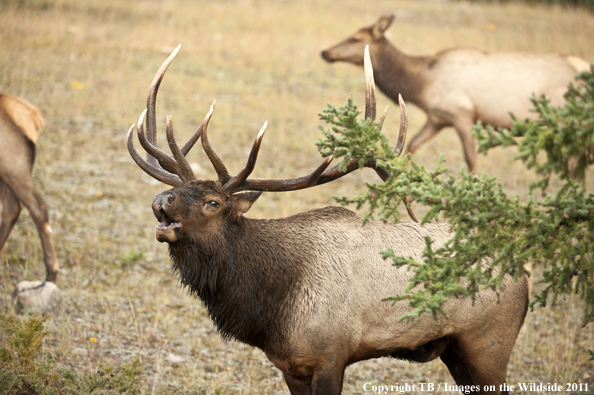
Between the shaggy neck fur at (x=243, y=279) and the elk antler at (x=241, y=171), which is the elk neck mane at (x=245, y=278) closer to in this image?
the shaggy neck fur at (x=243, y=279)

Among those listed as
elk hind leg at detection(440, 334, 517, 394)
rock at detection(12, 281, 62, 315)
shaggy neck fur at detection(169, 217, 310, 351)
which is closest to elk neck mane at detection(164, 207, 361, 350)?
shaggy neck fur at detection(169, 217, 310, 351)

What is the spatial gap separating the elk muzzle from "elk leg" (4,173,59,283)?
2991 mm

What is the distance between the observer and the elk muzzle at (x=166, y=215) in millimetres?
3465

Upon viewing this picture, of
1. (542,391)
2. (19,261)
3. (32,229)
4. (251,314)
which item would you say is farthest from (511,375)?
(32,229)

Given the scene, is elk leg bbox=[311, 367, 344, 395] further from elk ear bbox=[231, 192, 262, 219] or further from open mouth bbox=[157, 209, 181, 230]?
open mouth bbox=[157, 209, 181, 230]

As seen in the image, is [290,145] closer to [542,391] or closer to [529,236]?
[542,391]

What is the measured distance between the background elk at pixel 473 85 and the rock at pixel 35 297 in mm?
5416

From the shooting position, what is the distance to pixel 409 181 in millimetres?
2686

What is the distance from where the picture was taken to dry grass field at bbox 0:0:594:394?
17.8 ft

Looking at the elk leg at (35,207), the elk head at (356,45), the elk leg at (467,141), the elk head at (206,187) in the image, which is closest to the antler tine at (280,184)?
the elk head at (206,187)

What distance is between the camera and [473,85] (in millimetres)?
9203

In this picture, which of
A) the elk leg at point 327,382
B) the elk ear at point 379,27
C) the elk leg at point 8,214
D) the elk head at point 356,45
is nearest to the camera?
the elk leg at point 327,382

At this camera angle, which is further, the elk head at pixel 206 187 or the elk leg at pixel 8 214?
the elk leg at pixel 8 214

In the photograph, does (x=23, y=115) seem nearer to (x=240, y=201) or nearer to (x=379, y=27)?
(x=240, y=201)
